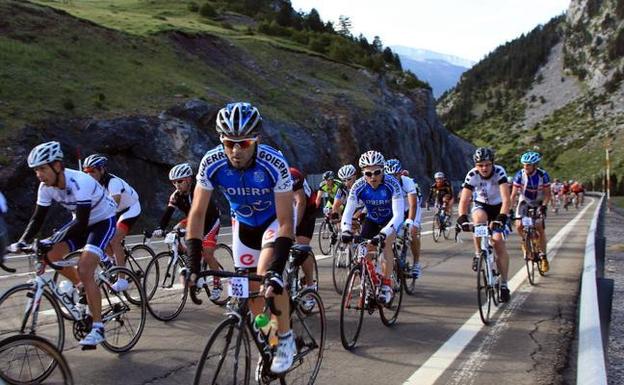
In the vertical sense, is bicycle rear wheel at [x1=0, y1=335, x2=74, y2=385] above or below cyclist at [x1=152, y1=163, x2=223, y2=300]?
below

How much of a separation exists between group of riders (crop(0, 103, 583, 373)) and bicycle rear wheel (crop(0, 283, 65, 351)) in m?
0.36

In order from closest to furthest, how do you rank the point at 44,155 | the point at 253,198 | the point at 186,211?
Answer: the point at 253,198 < the point at 44,155 < the point at 186,211

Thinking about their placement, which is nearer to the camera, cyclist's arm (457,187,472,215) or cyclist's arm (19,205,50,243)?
cyclist's arm (19,205,50,243)

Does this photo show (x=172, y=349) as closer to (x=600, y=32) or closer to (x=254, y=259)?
(x=254, y=259)

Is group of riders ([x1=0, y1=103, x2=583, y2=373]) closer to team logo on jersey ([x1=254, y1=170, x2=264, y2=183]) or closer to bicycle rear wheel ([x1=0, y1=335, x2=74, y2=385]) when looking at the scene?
team logo on jersey ([x1=254, y1=170, x2=264, y2=183])

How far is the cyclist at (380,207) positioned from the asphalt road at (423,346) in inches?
32.5

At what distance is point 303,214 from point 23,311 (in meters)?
4.17

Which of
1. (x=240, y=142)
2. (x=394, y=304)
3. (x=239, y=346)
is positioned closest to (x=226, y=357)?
(x=239, y=346)

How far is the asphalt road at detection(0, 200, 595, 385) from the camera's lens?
17.9ft

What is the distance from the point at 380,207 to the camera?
805 cm

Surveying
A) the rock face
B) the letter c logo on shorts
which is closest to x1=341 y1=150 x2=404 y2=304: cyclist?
the letter c logo on shorts

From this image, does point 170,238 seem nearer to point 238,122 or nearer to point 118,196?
point 118,196

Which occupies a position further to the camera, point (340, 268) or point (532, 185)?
point (532, 185)

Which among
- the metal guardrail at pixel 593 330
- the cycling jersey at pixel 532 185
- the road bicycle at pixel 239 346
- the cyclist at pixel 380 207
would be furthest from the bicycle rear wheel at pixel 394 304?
the cycling jersey at pixel 532 185
